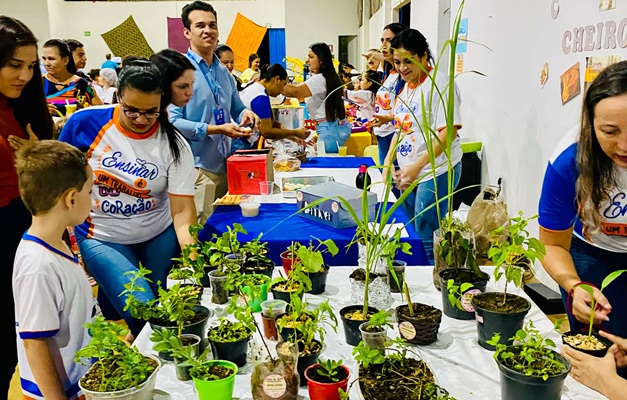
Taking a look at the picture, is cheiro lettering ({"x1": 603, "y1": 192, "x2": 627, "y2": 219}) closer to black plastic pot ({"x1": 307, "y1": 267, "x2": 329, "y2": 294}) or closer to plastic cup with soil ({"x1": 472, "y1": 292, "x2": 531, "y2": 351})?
plastic cup with soil ({"x1": 472, "y1": 292, "x2": 531, "y2": 351})

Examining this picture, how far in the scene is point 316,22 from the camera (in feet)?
Answer: 43.4

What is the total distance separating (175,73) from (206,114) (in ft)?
1.78

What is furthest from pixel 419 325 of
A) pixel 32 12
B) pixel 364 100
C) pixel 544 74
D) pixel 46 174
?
pixel 32 12

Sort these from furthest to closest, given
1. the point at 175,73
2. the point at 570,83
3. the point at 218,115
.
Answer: the point at 218,115, the point at 570,83, the point at 175,73

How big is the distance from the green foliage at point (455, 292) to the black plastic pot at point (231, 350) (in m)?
0.57

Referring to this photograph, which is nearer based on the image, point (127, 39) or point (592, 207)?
point (592, 207)

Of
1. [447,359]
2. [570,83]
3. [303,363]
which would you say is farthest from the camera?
[570,83]

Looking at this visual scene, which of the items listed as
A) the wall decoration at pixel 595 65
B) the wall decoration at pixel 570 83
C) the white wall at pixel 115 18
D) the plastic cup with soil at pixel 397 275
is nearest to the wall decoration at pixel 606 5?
the wall decoration at pixel 595 65

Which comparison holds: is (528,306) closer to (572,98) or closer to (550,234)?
(550,234)

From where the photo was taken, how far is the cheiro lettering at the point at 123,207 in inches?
81.9

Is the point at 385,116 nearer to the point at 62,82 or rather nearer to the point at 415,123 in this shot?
the point at 415,123

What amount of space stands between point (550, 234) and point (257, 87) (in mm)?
2566

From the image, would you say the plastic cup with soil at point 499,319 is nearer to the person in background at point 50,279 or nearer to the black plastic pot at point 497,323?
the black plastic pot at point 497,323

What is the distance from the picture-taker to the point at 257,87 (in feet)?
12.4
